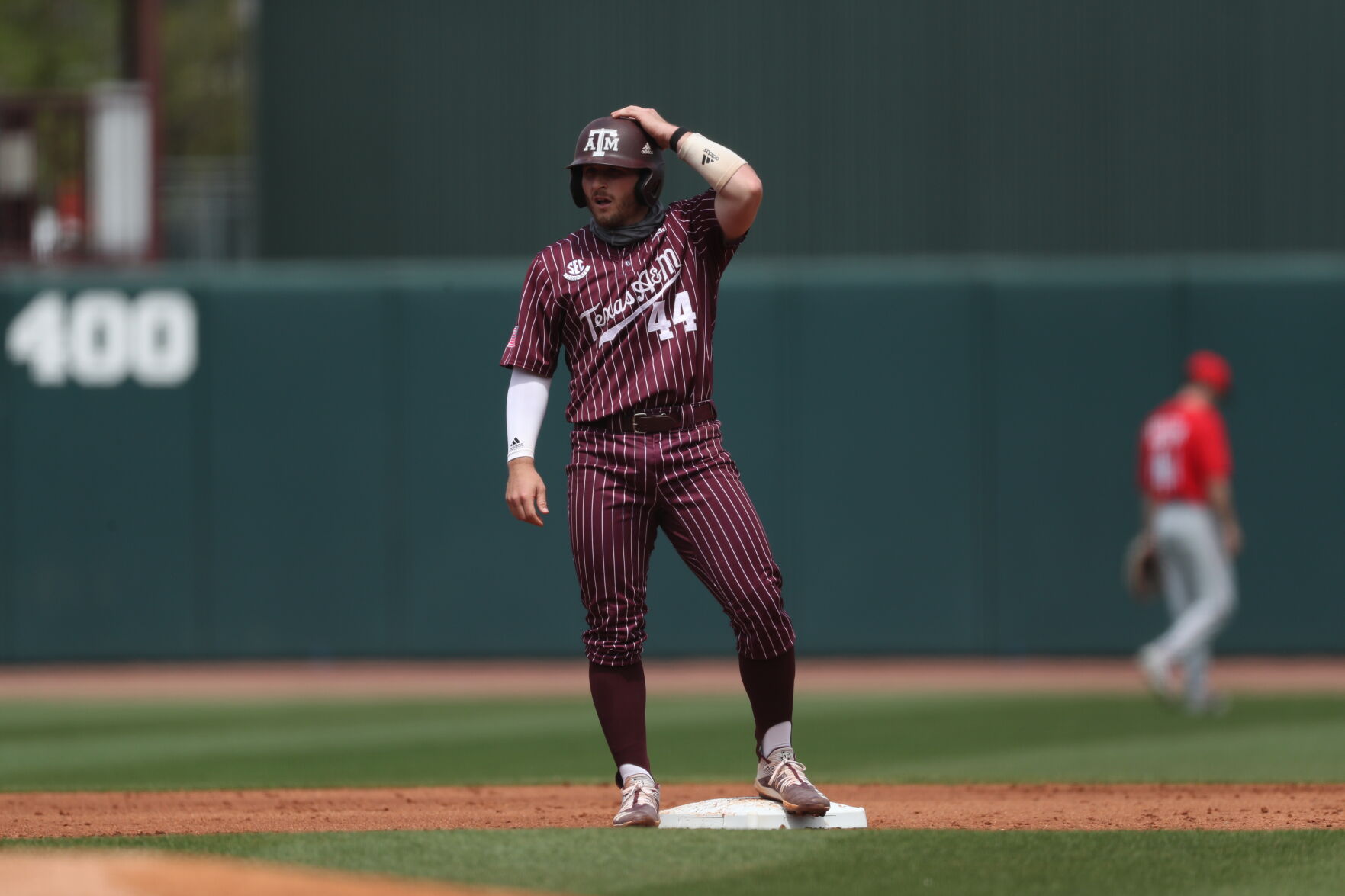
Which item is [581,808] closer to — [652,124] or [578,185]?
[578,185]

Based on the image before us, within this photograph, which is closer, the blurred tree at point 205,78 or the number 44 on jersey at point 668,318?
the number 44 on jersey at point 668,318

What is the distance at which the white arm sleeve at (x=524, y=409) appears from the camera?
192 inches

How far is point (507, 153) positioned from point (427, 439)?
3.09m

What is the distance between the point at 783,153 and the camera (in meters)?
14.0

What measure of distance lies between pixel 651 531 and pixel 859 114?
381 inches

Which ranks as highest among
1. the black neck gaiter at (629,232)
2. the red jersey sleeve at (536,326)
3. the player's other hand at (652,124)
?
the player's other hand at (652,124)

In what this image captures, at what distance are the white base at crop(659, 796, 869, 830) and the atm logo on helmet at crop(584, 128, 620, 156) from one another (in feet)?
5.97

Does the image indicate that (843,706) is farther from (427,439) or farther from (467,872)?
(467,872)

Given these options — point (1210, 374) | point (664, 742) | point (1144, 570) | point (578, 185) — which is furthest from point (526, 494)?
point (1144, 570)

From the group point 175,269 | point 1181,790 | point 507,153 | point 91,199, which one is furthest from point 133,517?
point 1181,790

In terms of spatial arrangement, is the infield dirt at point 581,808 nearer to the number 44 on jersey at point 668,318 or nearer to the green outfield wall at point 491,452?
the number 44 on jersey at point 668,318

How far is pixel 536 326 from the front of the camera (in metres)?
4.90

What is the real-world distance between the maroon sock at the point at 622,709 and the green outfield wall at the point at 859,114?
936cm

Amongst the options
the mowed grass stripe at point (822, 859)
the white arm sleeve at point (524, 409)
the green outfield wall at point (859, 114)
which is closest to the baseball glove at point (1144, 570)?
the green outfield wall at point (859, 114)
